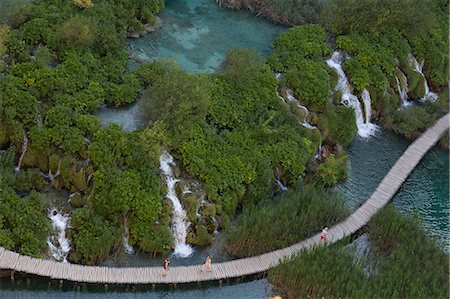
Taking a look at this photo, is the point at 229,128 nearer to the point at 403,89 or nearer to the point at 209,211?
the point at 209,211

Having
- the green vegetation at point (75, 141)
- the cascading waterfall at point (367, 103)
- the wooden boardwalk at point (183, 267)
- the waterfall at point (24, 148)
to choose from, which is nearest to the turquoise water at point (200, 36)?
the green vegetation at point (75, 141)

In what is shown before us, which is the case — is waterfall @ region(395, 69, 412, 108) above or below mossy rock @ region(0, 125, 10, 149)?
above

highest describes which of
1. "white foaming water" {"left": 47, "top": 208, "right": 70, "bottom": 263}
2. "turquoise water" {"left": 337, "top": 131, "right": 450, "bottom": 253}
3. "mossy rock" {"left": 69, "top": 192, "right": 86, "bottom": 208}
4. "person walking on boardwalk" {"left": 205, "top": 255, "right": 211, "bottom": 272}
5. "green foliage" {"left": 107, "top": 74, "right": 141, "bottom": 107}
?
"green foliage" {"left": 107, "top": 74, "right": 141, "bottom": 107}

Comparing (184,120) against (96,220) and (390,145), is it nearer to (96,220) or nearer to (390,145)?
(96,220)

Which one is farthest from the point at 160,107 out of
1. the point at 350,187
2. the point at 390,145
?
the point at 390,145

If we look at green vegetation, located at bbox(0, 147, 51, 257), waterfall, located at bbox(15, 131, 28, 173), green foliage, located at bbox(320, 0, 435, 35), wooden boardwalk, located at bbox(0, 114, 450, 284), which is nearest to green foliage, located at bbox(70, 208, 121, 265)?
wooden boardwalk, located at bbox(0, 114, 450, 284)

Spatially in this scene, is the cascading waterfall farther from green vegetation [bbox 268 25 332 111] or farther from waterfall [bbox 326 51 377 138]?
green vegetation [bbox 268 25 332 111]

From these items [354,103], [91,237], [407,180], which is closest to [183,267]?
[91,237]
